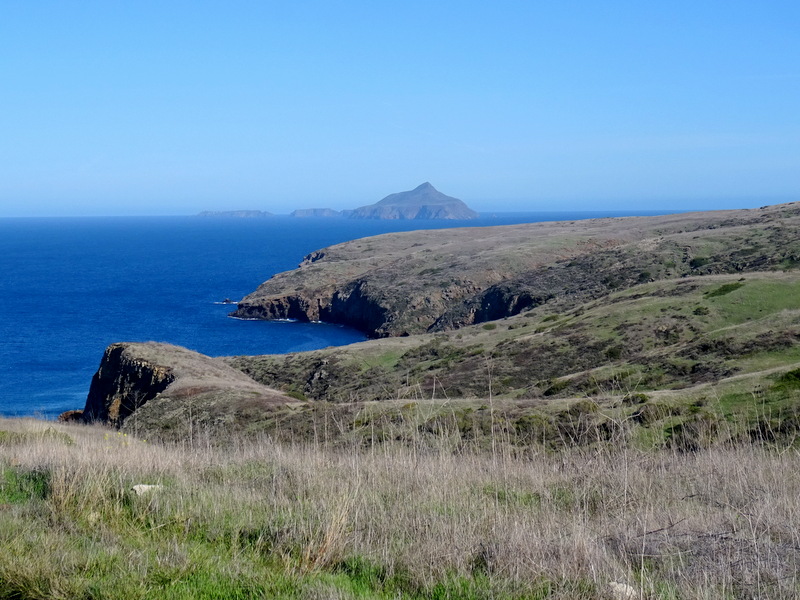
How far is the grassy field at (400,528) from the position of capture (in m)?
5.14

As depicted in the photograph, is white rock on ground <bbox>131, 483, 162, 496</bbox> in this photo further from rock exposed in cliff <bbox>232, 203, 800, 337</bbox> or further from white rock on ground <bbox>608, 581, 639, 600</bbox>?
rock exposed in cliff <bbox>232, 203, 800, 337</bbox>

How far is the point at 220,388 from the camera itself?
101ft

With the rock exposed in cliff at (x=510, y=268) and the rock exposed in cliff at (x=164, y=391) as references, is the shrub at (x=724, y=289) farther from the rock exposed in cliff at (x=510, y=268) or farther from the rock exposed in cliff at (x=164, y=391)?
the rock exposed in cliff at (x=164, y=391)

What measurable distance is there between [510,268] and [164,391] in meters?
65.1

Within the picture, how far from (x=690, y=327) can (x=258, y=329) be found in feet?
199

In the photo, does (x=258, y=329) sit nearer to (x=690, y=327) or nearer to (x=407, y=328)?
(x=407, y=328)

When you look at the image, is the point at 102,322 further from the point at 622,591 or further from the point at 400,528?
the point at 622,591

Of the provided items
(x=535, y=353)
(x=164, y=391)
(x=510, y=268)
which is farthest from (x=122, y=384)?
(x=510, y=268)

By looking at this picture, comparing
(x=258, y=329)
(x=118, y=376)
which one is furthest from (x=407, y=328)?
(x=118, y=376)

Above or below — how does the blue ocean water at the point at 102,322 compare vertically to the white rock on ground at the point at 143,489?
below

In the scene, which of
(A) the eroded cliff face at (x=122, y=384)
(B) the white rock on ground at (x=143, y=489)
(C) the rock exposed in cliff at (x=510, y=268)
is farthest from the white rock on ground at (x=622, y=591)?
(C) the rock exposed in cliff at (x=510, y=268)

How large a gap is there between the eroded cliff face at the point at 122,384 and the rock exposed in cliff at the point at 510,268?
35.6m

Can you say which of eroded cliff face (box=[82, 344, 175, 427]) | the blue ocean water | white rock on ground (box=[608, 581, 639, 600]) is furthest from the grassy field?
eroded cliff face (box=[82, 344, 175, 427])

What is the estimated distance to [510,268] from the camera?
300 feet
